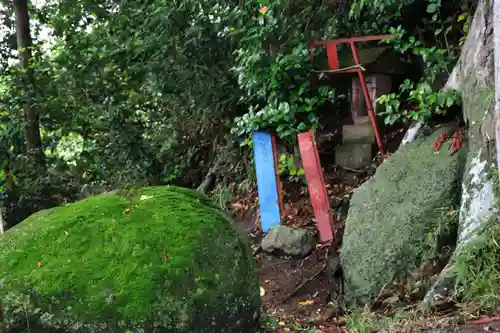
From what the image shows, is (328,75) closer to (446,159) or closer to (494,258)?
(446,159)

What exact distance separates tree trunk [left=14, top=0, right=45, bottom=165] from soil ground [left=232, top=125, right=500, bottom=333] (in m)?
3.63

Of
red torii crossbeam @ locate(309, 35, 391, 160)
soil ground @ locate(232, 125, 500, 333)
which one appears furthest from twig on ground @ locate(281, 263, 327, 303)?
red torii crossbeam @ locate(309, 35, 391, 160)

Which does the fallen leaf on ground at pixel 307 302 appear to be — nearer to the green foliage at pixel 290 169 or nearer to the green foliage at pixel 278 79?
the green foliage at pixel 290 169

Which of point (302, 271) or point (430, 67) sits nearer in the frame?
point (302, 271)

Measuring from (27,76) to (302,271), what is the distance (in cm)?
559

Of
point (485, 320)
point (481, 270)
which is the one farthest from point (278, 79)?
point (485, 320)

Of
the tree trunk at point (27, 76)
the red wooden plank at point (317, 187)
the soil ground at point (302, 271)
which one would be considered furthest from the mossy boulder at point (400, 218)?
the tree trunk at point (27, 76)

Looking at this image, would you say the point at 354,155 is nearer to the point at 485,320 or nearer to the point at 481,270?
the point at 481,270

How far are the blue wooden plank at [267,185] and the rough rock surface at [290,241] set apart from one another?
28cm

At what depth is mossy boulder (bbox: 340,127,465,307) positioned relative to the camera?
4.21 m

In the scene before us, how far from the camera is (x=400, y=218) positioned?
4.40 m

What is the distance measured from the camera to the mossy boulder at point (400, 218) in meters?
4.21

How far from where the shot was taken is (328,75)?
6.45m

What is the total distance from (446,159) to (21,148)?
22.0ft
